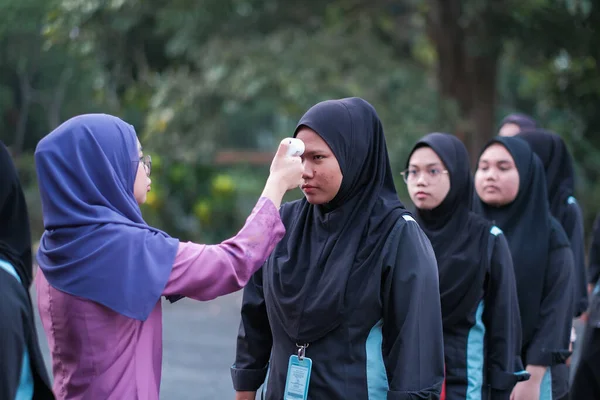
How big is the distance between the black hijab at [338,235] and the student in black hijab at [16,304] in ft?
2.92

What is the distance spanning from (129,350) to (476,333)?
1788mm

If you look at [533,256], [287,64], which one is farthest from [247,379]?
[287,64]

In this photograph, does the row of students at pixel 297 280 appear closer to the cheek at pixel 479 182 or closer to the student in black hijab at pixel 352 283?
the student in black hijab at pixel 352 283

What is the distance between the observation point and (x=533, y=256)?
4.64 meters

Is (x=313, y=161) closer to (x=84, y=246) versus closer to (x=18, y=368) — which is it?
(x=84, y=246)

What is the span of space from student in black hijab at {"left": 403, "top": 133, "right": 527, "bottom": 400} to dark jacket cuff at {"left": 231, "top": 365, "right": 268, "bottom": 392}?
36.0 inches

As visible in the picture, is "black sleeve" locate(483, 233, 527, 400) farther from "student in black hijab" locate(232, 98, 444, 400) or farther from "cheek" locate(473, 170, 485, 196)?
"student in black hijab" locate(232, 98, 444, 400)

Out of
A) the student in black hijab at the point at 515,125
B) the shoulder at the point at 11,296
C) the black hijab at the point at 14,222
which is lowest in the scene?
the shoulder at the point at 11,296

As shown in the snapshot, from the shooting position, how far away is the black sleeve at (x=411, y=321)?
3.06 metres

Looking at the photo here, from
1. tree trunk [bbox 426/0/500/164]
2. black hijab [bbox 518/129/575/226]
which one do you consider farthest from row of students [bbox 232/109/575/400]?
tree trunk [bbox 426/0/500/164]

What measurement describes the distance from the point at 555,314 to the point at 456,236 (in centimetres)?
80

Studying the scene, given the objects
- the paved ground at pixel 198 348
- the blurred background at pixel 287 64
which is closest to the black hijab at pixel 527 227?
the paved ground at pixel 198 348

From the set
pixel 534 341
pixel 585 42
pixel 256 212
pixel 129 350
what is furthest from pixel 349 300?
pixel 585 42

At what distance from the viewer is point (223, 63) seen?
1256 centimetres
